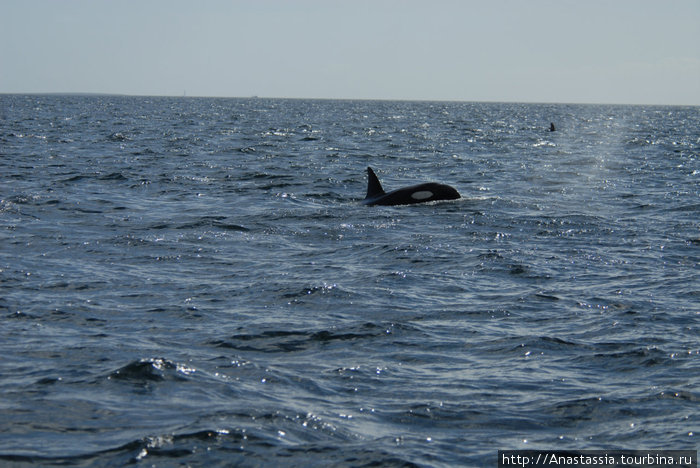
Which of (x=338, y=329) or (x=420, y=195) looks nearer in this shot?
(x=338, y=329)

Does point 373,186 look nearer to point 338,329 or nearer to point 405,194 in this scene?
point 405,194

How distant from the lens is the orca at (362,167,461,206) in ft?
64.0

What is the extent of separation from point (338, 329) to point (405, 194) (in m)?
10.8

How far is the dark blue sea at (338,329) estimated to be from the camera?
6.30 metres

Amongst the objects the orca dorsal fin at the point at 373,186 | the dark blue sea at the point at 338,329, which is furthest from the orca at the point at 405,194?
the dark blue sea at the point at 338,329

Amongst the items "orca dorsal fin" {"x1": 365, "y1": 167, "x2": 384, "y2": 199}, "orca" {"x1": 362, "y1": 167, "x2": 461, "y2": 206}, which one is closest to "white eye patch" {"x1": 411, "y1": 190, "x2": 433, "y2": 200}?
"orca" {"x1": 362, "y1": 167, "x2": 461, "y2": 206}

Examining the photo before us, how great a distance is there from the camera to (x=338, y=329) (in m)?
9.16

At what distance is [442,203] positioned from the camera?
774 inches

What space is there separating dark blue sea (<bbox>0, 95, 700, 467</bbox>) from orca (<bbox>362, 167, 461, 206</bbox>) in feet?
1.38

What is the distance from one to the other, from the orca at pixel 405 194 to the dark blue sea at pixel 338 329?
0.42 m

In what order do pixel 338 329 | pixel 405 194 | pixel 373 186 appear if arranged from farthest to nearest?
pixel 373 186, pixel 405 194, pixel 338 329

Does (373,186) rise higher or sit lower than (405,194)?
higher

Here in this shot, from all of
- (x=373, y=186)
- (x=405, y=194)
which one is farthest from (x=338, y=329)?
(x=373, y=186)

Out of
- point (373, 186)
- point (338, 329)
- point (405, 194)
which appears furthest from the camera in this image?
point (373, 186)
